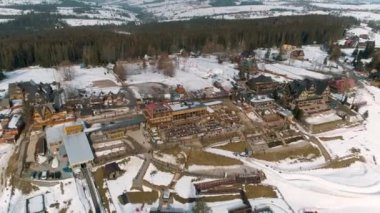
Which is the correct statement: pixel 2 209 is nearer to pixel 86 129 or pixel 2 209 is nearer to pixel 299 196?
pixel 86 129

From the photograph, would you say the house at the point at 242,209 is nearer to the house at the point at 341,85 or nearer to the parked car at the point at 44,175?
the parked car at the point at 44,175

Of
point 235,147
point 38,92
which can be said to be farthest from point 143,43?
point 235,147

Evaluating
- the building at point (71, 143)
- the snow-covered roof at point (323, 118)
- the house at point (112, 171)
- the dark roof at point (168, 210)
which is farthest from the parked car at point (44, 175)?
the snow-covered roof at point (323, 118)

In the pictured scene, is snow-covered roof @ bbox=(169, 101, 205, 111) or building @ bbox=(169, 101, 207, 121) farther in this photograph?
snow-covered roof @ bbox=(169, 101, 205, 111)

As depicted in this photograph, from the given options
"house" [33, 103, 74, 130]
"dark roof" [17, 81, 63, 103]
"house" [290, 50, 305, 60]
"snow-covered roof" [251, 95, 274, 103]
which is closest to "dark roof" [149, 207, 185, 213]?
"house" [33, 103, 74, 130]

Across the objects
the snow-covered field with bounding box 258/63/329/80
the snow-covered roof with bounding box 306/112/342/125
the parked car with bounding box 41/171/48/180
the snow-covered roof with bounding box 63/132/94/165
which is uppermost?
the snow-covered field with bounding box 258/63/329/80

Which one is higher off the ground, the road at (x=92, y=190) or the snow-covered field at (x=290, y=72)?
the snow-covered field at (x=290, y=72)

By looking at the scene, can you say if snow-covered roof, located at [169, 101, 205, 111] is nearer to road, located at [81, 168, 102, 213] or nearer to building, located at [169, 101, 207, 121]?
building, located at [169, 101, 207, 121]
